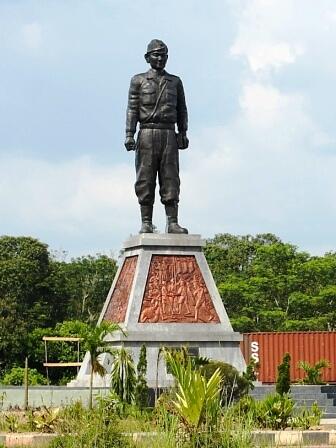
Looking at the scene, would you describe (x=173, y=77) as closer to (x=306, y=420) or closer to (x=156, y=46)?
(x=156, y=46)

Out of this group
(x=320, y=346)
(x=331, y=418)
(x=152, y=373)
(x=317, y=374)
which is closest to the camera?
(x=331, y=418)

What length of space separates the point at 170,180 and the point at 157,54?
8.18 feet

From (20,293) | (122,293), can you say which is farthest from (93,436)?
(20,293)

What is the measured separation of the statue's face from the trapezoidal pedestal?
3.37 metres

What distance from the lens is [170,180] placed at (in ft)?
69.6

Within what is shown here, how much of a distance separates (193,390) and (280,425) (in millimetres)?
3671

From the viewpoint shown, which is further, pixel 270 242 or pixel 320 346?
pixel 270 242

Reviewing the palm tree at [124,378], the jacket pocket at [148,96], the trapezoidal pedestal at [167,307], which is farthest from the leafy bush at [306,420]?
the jacket pocket at [148,96]

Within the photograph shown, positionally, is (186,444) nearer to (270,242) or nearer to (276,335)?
(276,335)

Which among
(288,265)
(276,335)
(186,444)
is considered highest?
(288,265)

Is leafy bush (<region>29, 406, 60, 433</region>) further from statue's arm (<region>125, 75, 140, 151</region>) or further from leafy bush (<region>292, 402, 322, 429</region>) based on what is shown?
statue's arm (<region>125, 75, 140, 151</region>)

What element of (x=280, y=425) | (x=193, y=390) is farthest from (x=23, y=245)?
(x=193, y=390)

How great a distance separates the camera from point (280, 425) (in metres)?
14.7

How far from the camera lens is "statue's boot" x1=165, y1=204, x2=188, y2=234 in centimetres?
2119
